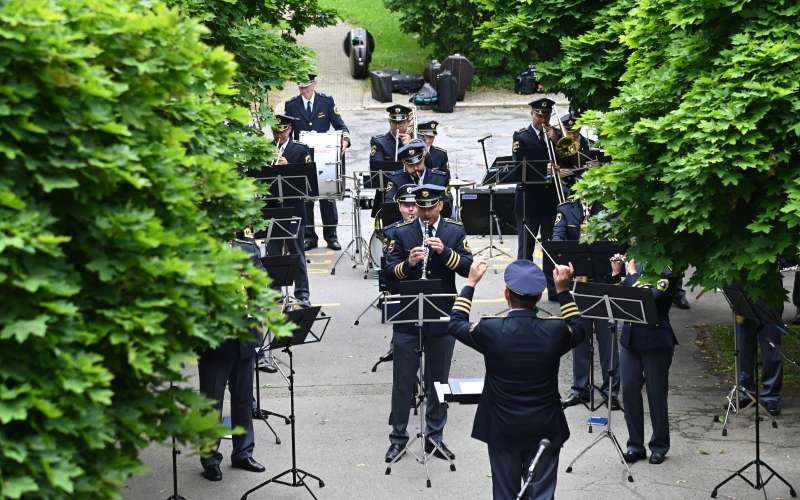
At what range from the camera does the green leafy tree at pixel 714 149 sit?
8.85m

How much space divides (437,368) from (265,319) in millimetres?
4706

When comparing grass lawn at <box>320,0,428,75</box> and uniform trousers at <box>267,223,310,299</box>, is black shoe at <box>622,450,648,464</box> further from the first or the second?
grass lawn at <box>320,0,428,75</box>

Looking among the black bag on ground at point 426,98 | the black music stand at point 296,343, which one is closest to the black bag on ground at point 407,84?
the black bag on ground at point 426,98

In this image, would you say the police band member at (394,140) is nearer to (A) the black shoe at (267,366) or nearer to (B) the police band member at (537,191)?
(B) the police band member at (537,191)

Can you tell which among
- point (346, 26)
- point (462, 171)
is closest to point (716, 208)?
point (462, 171)

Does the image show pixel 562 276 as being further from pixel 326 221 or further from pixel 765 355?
pixel 326 221

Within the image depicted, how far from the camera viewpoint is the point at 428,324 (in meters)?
10.7

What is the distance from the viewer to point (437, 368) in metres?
10.8

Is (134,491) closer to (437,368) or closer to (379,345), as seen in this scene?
(437,368)

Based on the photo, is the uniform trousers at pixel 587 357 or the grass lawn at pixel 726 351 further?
the grass lawn at pixel 726 351

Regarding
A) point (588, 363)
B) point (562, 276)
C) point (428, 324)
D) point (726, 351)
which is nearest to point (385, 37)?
point (726, 351)

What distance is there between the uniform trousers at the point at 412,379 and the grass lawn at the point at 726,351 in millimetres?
3871

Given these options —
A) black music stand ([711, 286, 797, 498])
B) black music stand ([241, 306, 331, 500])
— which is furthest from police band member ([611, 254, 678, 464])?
black music stand ([241, 306, 331, 500])

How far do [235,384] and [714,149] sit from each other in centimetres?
450
